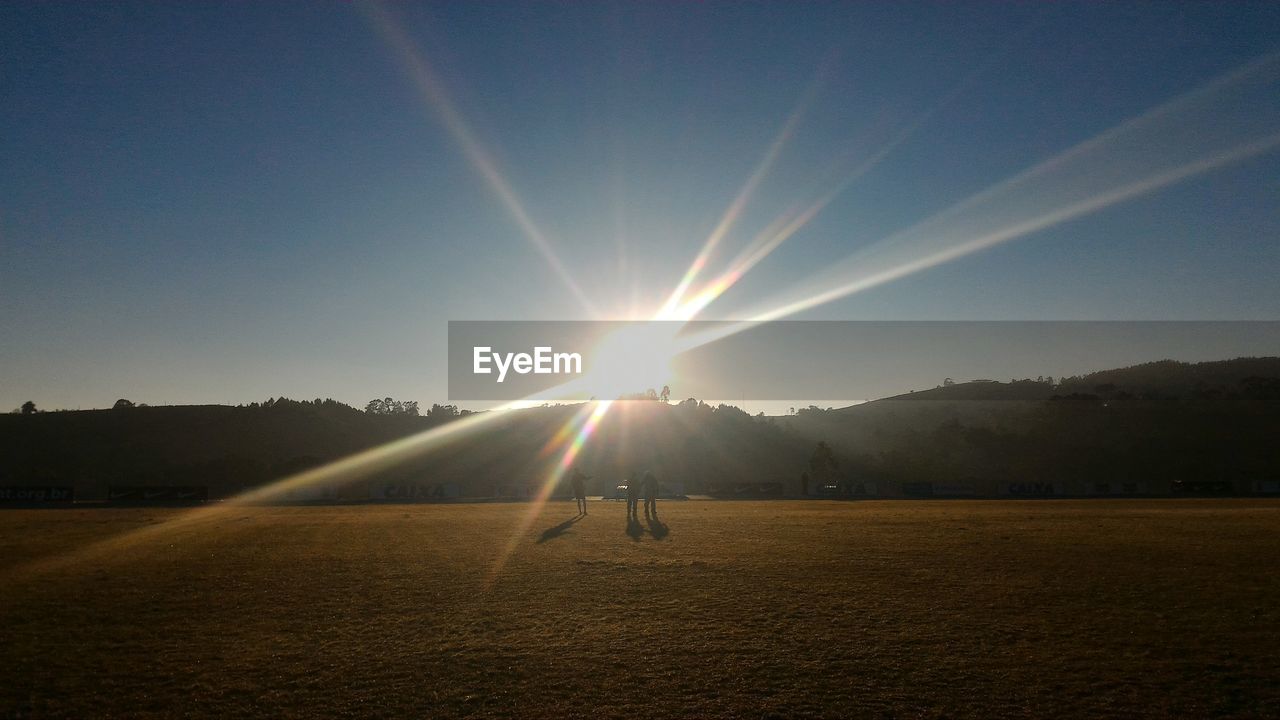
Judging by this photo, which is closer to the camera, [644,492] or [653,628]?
[653,628]

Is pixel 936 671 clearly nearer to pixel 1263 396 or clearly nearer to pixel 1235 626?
pixel 1235 626

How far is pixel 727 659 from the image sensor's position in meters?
9.93

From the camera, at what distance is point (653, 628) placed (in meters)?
11.6

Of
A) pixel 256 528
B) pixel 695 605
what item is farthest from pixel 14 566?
pixel 695 605

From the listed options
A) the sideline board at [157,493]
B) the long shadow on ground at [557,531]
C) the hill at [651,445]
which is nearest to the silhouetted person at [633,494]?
the long shadow on ground at [557,531]

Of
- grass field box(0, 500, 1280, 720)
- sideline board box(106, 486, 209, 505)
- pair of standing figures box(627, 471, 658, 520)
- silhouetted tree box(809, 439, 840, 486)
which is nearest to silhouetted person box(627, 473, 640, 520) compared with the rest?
pair of standing figures box(627, 471, 658, 520)

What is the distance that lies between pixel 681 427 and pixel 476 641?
372 feet

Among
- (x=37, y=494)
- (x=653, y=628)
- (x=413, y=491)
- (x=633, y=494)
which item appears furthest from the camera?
(x=413, y=491)

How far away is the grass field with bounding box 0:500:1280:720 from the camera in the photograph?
8.52m

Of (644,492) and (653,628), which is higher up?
(644,492)

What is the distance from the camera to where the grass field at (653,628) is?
8.52m

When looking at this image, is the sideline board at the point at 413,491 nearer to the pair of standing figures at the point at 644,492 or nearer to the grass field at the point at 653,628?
the pair of standing figures at the point at 644,492

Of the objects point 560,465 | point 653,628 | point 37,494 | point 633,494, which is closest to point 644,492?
point 633,494

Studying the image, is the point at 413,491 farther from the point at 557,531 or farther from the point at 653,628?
the point at 653,628
